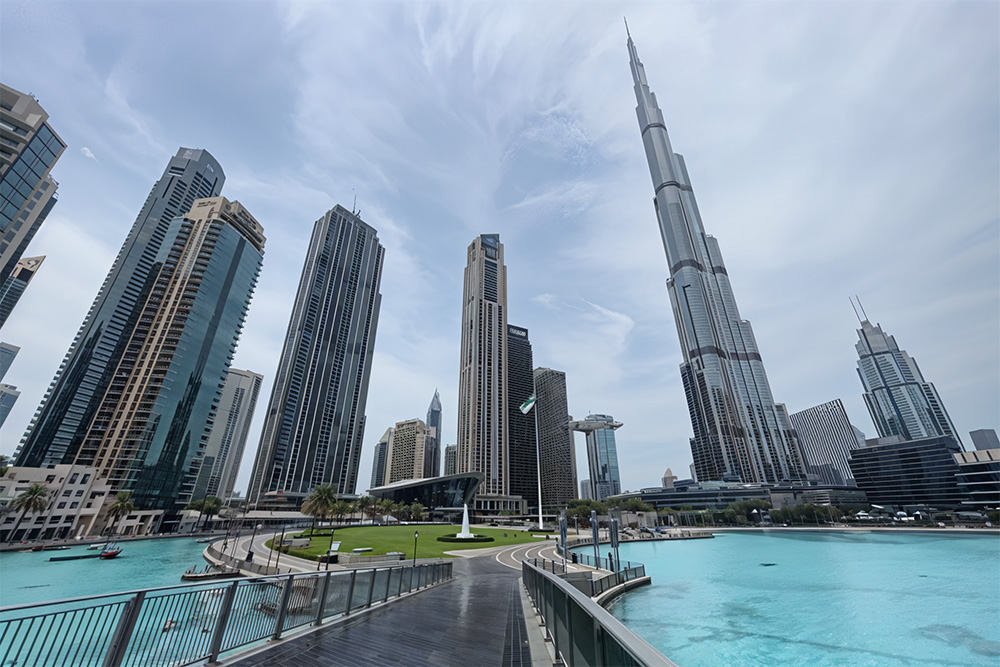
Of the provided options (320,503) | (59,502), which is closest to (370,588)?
(320,503)

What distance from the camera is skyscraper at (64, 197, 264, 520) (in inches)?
3729

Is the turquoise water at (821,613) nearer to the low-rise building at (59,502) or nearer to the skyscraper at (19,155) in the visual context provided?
the skyscraper at (19,155)

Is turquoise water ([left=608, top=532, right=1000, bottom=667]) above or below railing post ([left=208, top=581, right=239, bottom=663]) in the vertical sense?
below

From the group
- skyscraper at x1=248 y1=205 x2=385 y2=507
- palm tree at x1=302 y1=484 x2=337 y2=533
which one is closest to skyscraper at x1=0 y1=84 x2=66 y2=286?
palm tree at x1=302 y1=484 x2=337 y2=533

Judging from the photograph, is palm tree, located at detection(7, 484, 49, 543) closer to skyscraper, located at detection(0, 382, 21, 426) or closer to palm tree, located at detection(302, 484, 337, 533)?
palm tree, located at detection(302, 484, 337, 533)

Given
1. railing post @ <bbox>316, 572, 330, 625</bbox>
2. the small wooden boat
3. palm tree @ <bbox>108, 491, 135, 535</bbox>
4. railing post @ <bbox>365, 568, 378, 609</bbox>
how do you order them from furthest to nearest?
palm tree @ <bbox>108, 491, 135, 535</bbox> → the small wooden boat → railing post @ <bbox>365, 568, 378, 609</bbox> → railing post @ <bbox>316, 572, 330, 625</bbox>

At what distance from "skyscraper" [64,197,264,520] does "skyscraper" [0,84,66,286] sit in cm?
5122

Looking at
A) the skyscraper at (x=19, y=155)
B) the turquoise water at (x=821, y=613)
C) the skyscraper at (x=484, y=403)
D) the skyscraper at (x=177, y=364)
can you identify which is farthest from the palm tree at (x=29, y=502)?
the skyscraper at (x=484, y=403)

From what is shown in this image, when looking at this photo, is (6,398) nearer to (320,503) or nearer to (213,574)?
(320,503)

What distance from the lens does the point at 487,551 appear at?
46781 millimetres

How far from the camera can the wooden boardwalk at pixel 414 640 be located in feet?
23.1

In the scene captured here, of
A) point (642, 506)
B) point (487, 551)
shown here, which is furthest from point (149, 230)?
point (642, 506)

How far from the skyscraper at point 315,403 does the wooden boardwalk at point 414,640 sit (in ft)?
554

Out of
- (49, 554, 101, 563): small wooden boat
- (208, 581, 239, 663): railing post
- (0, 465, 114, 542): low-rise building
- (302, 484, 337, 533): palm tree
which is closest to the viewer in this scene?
(208, 581, 239, 663): railing post
